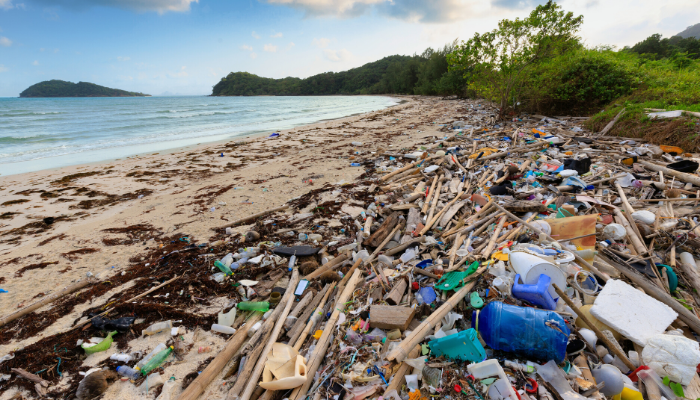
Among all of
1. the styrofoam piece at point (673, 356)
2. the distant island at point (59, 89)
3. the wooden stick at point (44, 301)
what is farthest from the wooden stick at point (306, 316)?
the distant island at point (59, 89)

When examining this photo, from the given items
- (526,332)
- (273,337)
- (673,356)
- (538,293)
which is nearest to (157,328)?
(273,337)

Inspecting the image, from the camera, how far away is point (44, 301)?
3717mm

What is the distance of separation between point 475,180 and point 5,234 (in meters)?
10.8

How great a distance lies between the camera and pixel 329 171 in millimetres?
8977

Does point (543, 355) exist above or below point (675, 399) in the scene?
above

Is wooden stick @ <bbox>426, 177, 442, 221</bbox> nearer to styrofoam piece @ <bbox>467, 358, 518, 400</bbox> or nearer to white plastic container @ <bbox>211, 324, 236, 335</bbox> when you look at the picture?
styrofoam piece @ <bbox>467, 358, 518, 400</bbox>

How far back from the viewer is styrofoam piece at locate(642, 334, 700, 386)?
189cm

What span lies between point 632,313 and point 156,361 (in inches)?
183

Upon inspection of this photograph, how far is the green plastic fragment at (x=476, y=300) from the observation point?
2523 mm

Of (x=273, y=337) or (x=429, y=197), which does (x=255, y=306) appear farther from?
(x=429, y=197)

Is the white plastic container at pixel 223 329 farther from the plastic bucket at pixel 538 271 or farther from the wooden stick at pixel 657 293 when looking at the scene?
the wooden stick at pixel 657 293

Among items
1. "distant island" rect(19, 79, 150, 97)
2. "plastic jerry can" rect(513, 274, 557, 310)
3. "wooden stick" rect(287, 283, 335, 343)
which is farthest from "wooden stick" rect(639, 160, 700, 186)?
"distant island" rect(19, 79, 150, 97)

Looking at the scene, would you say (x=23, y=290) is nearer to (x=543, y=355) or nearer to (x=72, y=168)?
→ (x=543, y=355)

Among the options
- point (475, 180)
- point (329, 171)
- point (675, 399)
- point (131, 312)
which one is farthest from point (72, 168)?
point (675, 399)
